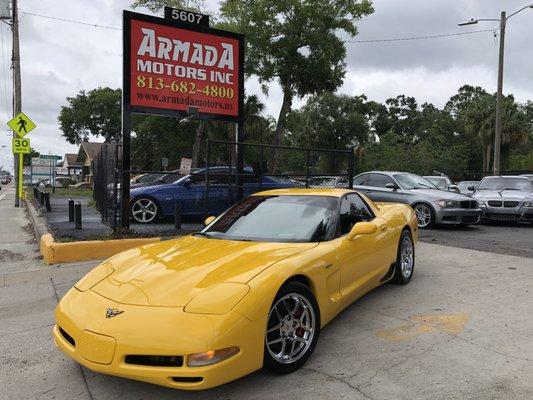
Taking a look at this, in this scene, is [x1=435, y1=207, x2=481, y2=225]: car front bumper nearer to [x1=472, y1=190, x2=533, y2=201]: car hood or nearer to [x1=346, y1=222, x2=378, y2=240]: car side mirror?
[x1=472, y1=190, x2=533, y2=201]: car hood

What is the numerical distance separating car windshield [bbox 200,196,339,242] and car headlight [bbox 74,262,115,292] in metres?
1.07

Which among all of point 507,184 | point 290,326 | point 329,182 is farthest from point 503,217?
point 290,326

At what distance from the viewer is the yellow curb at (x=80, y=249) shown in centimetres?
723

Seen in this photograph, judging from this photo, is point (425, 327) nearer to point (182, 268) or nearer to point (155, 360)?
point (182, 268)

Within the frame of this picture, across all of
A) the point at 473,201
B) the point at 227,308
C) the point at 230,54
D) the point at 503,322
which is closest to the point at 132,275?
the point at 227,308

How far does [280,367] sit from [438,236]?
7987 millimetres

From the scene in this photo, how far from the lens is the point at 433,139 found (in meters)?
57.9

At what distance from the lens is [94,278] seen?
149 inches

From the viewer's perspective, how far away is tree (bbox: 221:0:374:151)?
25.8 metres

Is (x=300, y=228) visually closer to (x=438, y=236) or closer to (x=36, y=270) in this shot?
(x=36, y=270)

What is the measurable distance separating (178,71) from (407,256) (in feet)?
18.4

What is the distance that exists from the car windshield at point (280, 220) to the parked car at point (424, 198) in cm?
763

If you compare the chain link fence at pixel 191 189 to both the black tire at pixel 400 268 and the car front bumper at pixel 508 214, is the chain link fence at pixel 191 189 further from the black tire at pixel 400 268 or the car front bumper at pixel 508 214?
the car front bumper at pixel 508 214

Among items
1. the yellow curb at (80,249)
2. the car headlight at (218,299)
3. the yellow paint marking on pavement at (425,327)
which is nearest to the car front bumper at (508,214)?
the yellow paint marking on pavement at (425,327)
